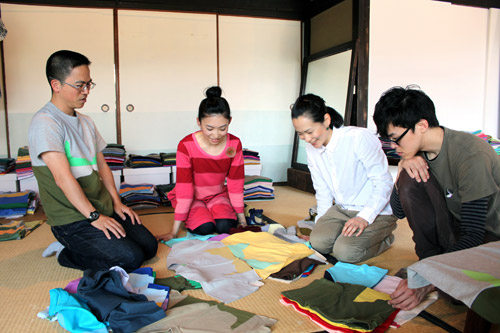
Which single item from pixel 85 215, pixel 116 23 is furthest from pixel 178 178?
pixel 116 23

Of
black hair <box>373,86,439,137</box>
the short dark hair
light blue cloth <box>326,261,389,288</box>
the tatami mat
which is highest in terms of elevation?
→ the short dark hair

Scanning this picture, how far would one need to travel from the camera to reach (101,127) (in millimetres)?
4164

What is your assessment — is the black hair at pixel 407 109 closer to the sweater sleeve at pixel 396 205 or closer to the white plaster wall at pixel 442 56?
the sweater sleeve at pixel 396 205

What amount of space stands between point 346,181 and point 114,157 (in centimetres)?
247

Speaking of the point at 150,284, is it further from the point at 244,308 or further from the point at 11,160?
the point at 11,160

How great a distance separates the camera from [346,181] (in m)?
2.24

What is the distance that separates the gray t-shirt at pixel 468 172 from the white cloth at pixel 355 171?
444 millimetres

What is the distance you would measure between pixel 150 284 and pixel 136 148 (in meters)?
2.75

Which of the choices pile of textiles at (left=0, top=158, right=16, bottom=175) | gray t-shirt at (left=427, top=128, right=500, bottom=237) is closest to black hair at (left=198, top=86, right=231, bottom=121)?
gray t-shirt at (left=427, top=128, right=500, bottom=237)

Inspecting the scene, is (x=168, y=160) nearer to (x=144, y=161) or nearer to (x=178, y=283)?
(x=144, y=161)

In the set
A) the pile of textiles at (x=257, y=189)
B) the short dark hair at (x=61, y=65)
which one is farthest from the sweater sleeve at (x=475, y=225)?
the pile of textiles at (x=257, y=189)

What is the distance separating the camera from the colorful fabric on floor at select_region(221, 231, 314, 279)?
1973 mm

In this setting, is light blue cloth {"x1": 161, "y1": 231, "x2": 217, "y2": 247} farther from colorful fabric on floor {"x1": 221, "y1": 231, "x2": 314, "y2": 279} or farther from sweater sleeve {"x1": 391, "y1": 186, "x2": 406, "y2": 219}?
sweater sleeve {"x1": 391, "y1": 186, "x2": 406, "y2": 219}

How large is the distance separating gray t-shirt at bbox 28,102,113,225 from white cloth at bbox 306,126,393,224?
4.19 ft
